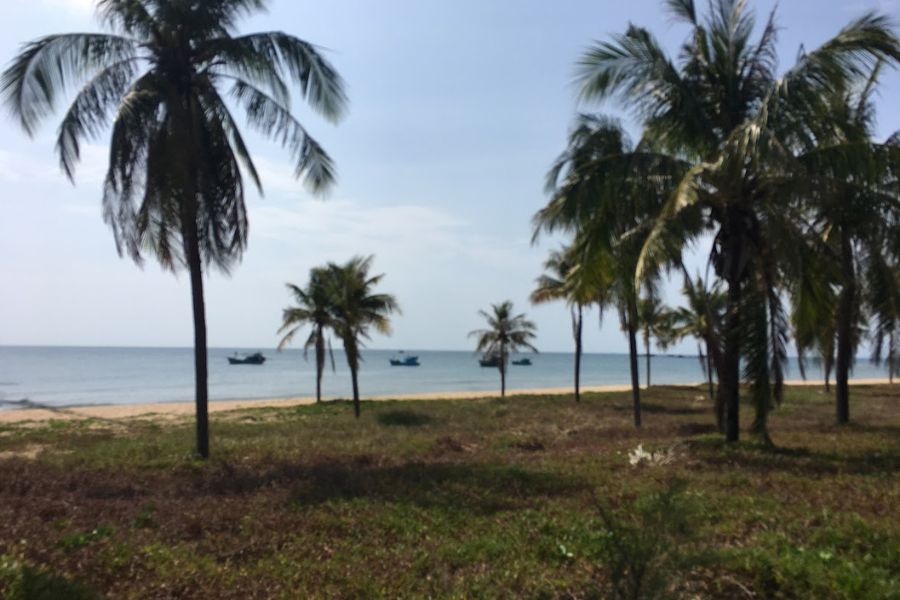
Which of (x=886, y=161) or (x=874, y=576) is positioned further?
(x=886, y=161)

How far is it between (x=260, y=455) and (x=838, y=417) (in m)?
14.9

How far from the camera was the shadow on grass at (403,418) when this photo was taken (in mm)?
21406

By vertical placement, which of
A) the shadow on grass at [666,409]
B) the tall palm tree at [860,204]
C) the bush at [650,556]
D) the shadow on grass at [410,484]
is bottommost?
the shadow on grass at [666,409]

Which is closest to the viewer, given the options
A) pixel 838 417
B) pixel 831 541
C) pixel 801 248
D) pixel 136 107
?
pixel 831 541

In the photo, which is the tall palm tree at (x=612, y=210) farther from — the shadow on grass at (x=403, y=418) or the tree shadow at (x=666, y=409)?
the tree shadow at (x=666, y=409)

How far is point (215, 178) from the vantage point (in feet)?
42.8

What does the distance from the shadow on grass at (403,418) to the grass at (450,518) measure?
6.28m

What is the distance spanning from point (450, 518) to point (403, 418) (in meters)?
15.4

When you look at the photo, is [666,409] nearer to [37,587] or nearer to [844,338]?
[844,338]

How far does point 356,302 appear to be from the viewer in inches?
1021

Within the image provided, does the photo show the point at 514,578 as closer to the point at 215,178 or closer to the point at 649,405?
the point at 215,178

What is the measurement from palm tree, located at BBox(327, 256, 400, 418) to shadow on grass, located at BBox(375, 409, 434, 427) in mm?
2019

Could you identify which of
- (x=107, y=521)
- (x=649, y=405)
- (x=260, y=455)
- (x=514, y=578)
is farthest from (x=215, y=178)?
(x=649, y=405)

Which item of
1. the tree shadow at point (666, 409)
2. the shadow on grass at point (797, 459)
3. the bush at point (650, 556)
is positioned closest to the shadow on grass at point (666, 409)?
the tree shadow at point (666, 409)
